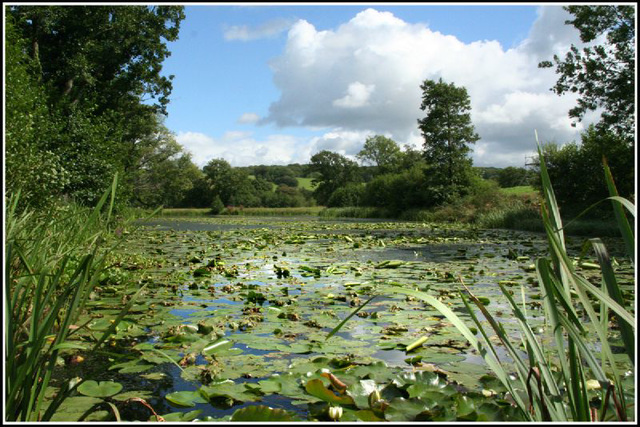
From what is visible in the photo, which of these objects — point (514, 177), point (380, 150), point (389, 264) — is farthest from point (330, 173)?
point (389, 264)

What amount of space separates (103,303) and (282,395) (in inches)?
96.0

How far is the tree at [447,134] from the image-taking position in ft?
89.0

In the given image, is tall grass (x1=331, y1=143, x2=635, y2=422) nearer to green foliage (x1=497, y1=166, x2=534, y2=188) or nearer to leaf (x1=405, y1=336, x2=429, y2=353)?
leaf (x1=405, y1=336, x2=429, y2=353)

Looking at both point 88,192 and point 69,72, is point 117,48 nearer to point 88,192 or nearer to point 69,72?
point 69,72

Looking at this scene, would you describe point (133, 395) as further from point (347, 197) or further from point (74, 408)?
point (347, 197)

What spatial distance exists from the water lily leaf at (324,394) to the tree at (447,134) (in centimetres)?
2607

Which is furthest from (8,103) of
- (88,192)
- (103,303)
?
(88,192)

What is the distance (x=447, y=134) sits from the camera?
89.8ft

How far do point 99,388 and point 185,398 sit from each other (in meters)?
0.39

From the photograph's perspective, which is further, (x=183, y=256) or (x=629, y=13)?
(x=629, y=13)

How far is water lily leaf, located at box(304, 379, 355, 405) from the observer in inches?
69.4

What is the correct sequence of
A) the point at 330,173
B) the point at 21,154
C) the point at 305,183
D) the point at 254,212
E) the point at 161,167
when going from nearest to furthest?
the point at 21,154 → the point at 161,167 → the point at 254,212 → the point at 330,173 → the point at 305,183

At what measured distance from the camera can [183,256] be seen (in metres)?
7.35

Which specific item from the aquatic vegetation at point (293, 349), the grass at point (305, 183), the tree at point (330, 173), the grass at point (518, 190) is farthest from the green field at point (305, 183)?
the aquatic vegetation at point (293, 349)
